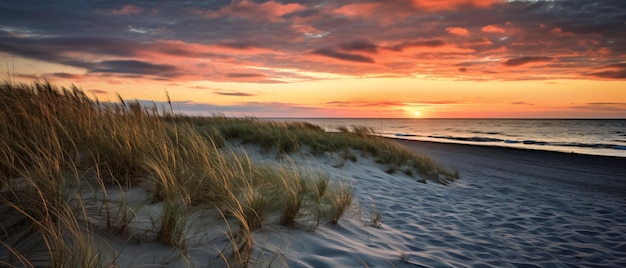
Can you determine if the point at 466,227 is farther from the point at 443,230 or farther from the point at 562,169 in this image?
the point at 562,169

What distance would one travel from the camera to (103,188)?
8.30 ft

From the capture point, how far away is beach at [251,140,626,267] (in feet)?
10.2

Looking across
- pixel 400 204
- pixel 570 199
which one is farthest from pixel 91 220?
pixel 570 199

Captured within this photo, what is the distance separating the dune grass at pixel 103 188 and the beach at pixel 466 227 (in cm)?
40

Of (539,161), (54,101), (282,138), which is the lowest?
(539,161)

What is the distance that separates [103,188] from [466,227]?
14.9 feet

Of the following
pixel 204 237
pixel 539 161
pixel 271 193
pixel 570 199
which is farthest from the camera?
pixel 539 161

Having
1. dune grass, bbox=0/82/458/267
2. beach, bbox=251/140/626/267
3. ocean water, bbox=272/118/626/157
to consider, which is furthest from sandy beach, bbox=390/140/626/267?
ocean water, bbox=272/118/626/157

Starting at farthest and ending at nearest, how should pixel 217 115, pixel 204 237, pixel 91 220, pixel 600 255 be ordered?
pixel 217 115 → pixel 600 255 → pixel 204 237 → pixel 91 220

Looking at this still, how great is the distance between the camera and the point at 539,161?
15.0m

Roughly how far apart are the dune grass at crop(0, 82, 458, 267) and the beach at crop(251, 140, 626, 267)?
1.31 ft

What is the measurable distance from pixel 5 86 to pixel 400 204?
268 inches

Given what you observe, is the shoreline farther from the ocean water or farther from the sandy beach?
the ocean water

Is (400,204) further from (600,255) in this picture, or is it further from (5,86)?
(5,86)
